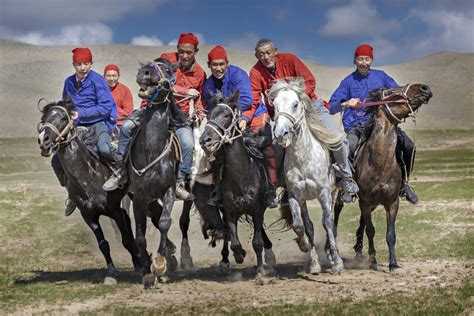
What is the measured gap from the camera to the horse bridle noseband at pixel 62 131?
1186 cm

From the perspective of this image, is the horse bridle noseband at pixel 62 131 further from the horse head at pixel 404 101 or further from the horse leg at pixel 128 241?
the horse head at pixel 404 101

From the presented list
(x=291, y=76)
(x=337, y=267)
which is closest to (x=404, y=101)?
(x=291, y=76)

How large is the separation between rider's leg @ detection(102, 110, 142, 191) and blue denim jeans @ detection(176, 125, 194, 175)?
0.67 metres

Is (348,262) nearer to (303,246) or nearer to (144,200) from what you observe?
(303,246)

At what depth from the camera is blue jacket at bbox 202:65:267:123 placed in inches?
478

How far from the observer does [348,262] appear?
13648 mm

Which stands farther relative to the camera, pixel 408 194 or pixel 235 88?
pixel 408 194

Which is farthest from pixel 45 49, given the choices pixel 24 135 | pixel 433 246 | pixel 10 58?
pixel 433 246

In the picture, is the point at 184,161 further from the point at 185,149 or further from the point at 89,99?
the point at 89,99

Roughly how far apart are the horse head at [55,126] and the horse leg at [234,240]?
110 inches

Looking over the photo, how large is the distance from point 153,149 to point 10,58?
12415cm

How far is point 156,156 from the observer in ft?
37.7

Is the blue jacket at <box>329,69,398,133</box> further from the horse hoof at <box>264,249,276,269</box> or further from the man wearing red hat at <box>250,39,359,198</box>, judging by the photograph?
the horse hoof at <box>264,249,276,269</box>

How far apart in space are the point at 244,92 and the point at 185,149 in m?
1.33
